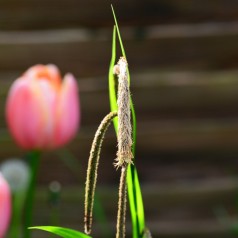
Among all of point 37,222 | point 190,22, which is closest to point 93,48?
point 190,22

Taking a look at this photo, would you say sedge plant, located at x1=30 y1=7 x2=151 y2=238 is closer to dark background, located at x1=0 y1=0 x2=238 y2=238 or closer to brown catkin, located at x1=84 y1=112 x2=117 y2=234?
brown catkin, located at x1=84 y1=112 x2=117 y2=234

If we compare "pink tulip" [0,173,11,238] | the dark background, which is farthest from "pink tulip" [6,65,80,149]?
the dark background

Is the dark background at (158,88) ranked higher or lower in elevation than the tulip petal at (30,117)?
higher

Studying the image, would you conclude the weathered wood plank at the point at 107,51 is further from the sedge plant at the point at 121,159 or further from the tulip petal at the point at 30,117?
the sedge plant at the point at 121,159

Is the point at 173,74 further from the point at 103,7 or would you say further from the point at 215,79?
the point at 103,7

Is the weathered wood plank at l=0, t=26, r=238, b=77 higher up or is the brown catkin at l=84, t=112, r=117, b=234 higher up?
the weathered wood plank at l=0, t=26, r=238, b=77

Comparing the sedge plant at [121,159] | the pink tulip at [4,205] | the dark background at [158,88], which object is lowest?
the sedge plant at [121,159]

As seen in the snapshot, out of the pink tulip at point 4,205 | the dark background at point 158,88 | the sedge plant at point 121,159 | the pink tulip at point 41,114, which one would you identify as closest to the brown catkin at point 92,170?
the sedge plant at point 121,159
